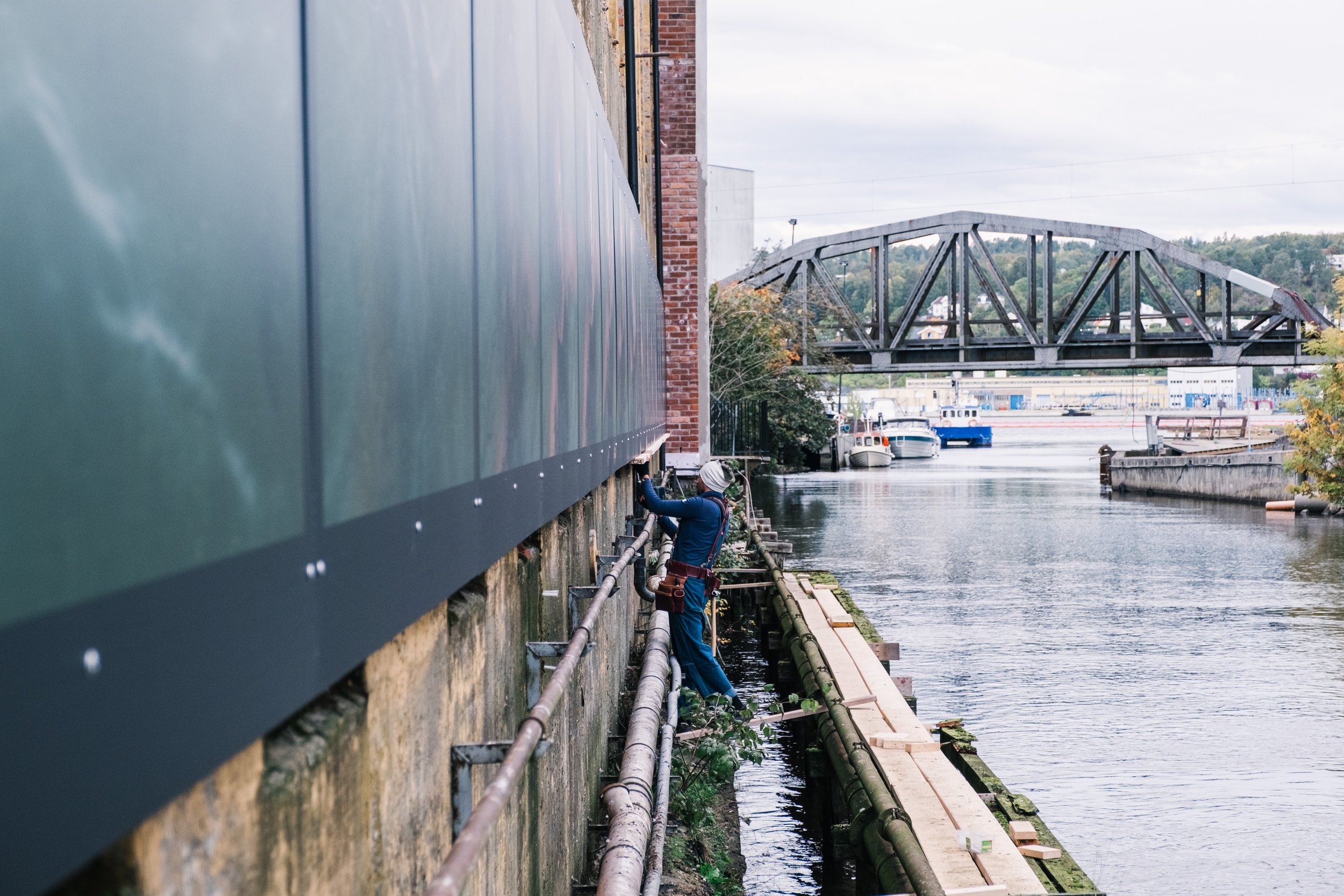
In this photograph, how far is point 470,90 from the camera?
313cm

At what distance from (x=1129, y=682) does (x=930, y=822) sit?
10138mm

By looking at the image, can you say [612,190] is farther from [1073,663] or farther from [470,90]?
[1073,663]

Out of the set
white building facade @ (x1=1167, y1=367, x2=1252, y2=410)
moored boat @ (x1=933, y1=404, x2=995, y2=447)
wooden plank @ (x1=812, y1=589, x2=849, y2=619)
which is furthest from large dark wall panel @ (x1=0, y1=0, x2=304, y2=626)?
white building facade @ (x1=1167, y1=367, x2=1252, y2=410)

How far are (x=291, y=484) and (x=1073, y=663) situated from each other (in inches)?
678

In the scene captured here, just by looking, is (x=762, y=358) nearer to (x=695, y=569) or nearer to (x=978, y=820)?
(x=695, y=569)

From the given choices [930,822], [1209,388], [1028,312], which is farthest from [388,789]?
[1209,388]

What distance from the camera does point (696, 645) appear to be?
419 inches

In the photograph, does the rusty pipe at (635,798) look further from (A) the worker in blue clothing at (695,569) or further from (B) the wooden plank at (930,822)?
(A) the worker in blue clothing at (695,569)

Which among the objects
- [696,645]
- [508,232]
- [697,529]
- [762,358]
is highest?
[762,358]

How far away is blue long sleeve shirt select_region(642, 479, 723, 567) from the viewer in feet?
33.9

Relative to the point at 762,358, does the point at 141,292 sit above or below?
below

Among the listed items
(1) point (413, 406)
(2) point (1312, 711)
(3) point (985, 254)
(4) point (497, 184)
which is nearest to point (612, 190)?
(4) point (497, 184)

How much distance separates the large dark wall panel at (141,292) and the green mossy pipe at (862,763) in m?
5.23

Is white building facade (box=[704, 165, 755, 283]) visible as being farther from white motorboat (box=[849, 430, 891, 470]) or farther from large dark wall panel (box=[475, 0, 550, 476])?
large dark wall panel (box=[475, 0, 550, 476])
